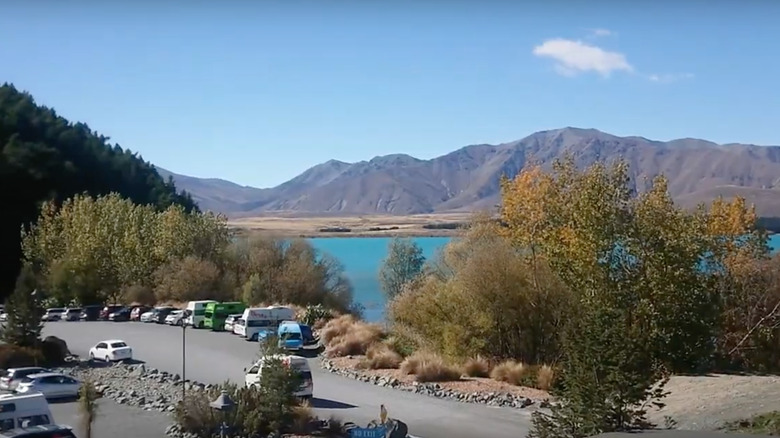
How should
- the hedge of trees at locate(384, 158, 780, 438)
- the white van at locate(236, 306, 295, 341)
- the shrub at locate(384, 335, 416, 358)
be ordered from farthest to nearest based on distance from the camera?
the white van at locate(236, 306, 295, 341) → the shrub at locate(384, 335, 416, 358) → the hedge of trees at locate(384, 158, 780, 438)

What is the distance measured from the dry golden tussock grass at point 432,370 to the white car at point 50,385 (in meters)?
9.97

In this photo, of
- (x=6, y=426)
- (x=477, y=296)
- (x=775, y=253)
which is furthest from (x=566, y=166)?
(x=6, y=426)

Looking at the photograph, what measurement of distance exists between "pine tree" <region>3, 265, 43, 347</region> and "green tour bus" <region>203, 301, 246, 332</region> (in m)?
12.2

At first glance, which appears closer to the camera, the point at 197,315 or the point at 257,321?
the point at 257,321

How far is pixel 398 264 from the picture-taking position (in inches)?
2448

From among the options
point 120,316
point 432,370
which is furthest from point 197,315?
point 432,370

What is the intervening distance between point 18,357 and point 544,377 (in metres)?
18.4

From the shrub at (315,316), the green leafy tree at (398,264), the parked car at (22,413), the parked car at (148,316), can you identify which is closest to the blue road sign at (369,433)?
the parked car at (22,413)

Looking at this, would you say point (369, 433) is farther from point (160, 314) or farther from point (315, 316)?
point (160, 314)

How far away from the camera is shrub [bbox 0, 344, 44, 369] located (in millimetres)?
31109

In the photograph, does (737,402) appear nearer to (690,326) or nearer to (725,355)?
(690,326)

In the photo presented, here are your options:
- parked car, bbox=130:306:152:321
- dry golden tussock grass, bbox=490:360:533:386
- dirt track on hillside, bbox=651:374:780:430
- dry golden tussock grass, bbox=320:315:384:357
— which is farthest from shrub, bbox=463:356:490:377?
parked car, bbox=130:306:152:321

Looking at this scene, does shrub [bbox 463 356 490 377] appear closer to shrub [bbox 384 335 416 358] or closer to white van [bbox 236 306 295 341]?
shrub [bbox 384 335 416 358]

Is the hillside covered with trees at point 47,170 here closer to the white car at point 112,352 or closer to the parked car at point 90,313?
the parked car at point 90,313
